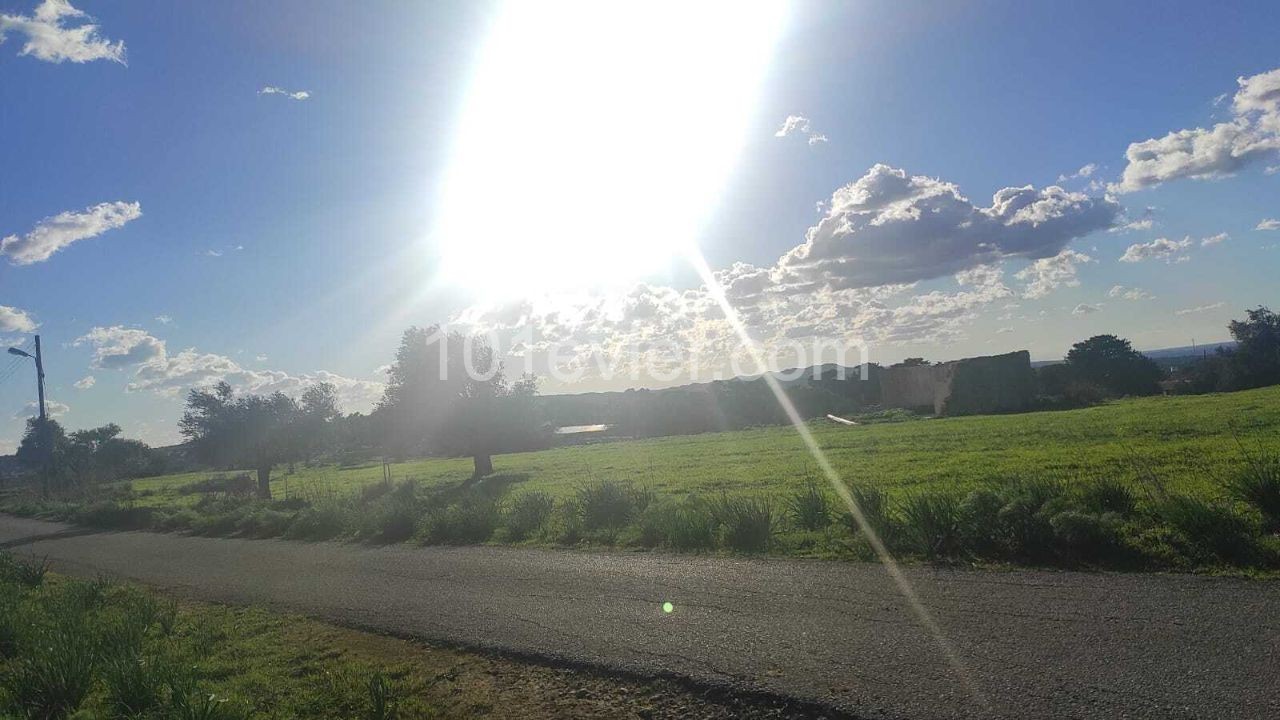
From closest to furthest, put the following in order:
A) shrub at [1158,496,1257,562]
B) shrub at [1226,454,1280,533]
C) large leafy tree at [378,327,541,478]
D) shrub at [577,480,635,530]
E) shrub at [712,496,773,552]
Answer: shrub at [1158,496,1257,562] < shrub at [1226,454,1280,533] < shrub at [712,496,773,552] < shrub at [577,480,635,530] < large leafy tree at [378,327,541,478]

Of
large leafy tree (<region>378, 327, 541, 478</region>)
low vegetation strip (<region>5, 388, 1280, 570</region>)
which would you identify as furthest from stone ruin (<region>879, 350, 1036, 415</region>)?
large leafy tree (<region>378, 327, 541, 478</region>)

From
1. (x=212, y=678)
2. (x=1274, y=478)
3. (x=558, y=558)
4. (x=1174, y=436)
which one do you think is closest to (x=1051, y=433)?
(x=1174, y=436)

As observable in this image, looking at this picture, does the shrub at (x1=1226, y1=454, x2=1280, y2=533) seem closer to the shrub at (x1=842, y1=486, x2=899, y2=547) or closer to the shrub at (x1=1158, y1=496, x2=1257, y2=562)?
the shrub at (x1=1158, y1=496, x2=1257, y2=562)

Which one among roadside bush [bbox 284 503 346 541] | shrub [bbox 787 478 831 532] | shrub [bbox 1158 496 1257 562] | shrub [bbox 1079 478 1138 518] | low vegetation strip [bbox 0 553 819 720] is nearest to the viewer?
low vegetation strip [bbox 0 553 819 720]

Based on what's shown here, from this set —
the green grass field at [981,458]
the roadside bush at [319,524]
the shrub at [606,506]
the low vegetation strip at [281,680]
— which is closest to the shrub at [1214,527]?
the green grass field at [981,458]

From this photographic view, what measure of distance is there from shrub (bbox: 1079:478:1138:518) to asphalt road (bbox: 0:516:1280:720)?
1.91 meters

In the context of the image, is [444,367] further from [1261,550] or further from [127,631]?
[1261,550]

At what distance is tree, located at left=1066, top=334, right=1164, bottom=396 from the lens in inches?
2653

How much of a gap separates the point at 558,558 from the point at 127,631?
5.20 meters

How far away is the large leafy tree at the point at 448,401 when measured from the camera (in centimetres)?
3188

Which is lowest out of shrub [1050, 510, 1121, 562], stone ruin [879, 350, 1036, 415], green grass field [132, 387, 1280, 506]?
green grass field [132, 387, 1280, 506]

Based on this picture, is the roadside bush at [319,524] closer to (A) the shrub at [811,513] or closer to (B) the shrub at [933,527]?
(A) the shrub at [811,513]

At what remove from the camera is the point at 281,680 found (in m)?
6.72

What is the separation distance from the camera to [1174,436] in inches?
891
